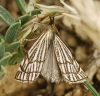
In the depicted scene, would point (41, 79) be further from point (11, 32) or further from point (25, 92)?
point (11, 32)

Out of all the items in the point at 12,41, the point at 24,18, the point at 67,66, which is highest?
the point at 24,18

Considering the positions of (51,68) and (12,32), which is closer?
(12,32)

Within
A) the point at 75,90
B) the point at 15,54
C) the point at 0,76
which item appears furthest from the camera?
the point at 75,90

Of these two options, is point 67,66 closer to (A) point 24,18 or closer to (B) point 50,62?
(B) point 50,62

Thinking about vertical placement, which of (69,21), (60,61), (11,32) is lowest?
(60,61)

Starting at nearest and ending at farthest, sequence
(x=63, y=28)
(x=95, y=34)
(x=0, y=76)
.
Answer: (x=95, y=34), (x=0, y=76), (x=63, y=28)

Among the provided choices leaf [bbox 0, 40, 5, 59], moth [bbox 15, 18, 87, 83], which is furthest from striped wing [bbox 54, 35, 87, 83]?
leaf [bbox 0, 40, 5, 59]

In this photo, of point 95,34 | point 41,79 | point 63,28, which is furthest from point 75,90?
point 95,34

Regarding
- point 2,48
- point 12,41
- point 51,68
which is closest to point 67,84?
point 51,68
